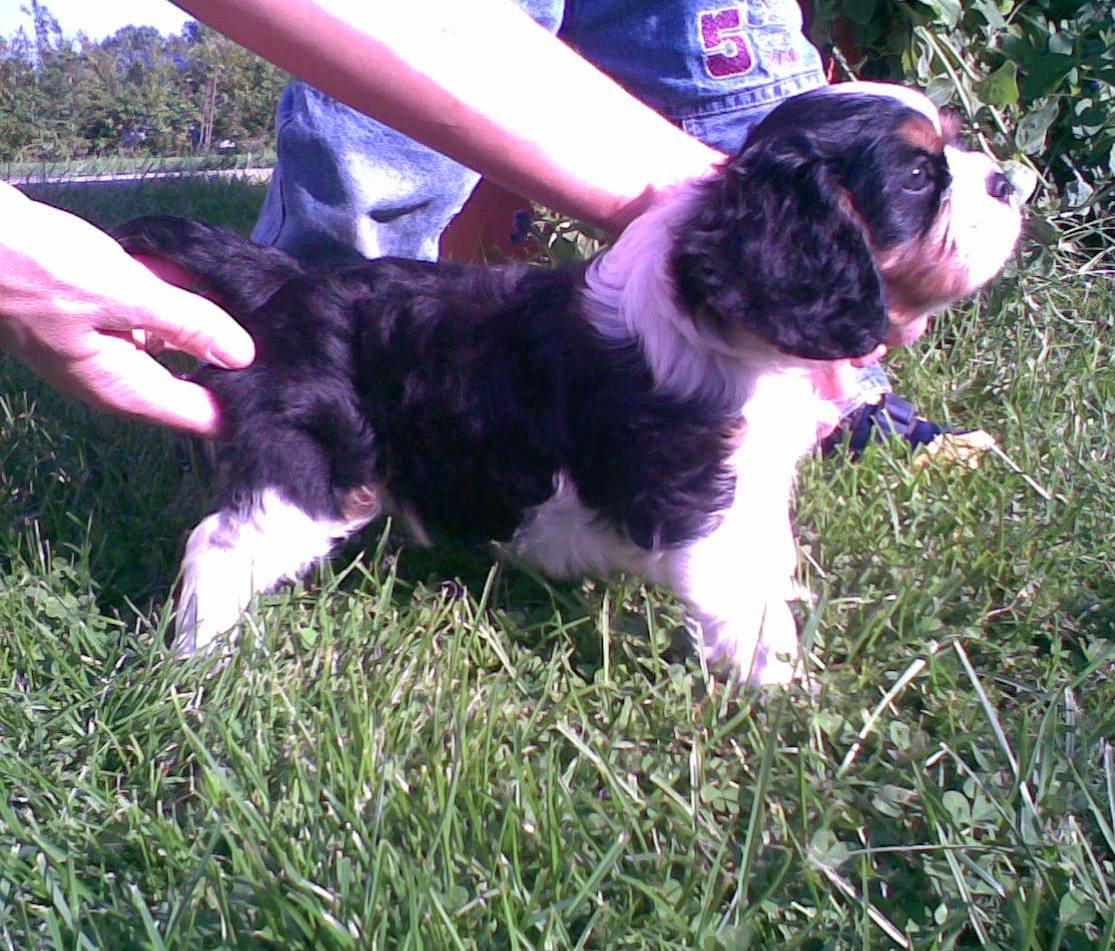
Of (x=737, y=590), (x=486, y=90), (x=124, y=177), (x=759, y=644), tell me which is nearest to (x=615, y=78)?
(x=486, y=90)

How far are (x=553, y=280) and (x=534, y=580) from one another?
0.67 meters

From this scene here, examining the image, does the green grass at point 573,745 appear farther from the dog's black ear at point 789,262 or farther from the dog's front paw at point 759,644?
the dog's black ear at point 789,262

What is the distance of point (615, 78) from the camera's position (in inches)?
128

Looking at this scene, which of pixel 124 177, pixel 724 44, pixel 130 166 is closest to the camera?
pixel 724 44

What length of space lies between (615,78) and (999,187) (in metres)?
1.39

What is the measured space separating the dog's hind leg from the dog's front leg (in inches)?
30.3

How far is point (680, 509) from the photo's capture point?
2.14 meters

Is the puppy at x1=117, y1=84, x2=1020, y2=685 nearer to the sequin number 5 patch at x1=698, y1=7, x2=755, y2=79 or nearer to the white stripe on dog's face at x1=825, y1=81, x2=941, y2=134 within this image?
the white stripe on dog's face at x1=825, y1=81, x2=941, y2=134

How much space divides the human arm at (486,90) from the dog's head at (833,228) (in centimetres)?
29

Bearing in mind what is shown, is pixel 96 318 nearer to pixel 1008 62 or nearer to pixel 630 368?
pixel 630 368

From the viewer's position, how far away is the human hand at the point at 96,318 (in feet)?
6.24

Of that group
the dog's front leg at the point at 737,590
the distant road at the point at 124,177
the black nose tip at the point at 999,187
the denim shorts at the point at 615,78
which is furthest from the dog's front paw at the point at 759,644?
the distant road at the point at 124,177

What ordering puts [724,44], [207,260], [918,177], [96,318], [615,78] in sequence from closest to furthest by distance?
1. [96,318]
2. [918,177]
3. [207,260]
4. [724,44]
5. [615,78]

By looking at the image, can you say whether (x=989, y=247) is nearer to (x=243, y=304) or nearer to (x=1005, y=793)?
(x=1005, y=793)
